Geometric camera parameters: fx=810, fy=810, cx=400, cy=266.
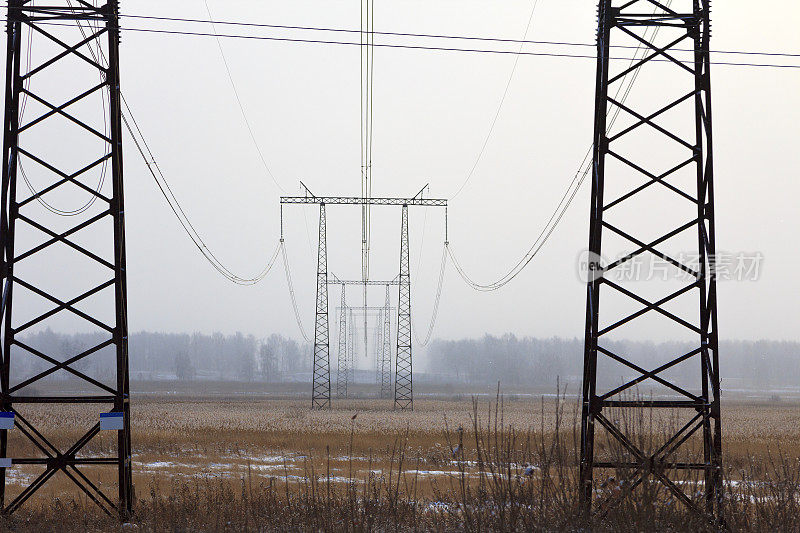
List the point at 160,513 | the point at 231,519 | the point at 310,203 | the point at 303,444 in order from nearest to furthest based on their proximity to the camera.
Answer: the point at 231,519 → the point at 160,513 → the point at 303,444 → the point at 310,203

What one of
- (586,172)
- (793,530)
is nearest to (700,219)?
(586,172)

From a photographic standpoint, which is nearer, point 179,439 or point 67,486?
point 67,486

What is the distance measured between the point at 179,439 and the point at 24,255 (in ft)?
57.4

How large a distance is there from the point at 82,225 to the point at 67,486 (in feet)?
27.8

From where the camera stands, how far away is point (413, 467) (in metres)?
23.9

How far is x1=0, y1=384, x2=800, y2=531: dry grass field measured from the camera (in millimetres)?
9461

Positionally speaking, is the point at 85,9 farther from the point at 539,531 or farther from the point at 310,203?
the point at 310,203

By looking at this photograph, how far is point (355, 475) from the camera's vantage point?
20531 mm

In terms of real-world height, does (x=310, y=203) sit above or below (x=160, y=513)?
above

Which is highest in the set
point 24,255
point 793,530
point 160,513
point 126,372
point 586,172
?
point 586,172

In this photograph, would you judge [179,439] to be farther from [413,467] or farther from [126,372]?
[126,372]

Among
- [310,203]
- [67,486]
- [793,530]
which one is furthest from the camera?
[310,203]

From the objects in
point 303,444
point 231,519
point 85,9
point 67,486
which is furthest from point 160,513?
point 303,444

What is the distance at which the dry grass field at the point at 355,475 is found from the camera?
9.46m
